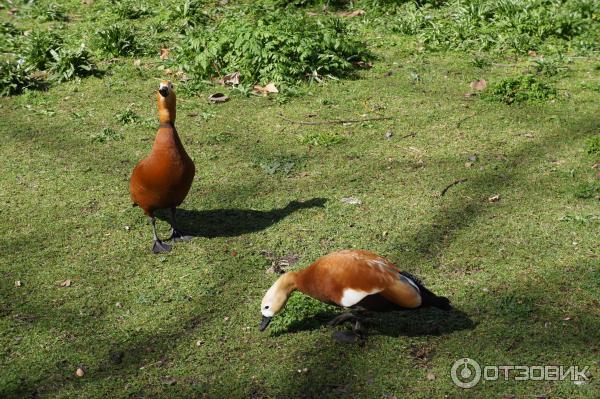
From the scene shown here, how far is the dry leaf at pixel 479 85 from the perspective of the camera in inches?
326

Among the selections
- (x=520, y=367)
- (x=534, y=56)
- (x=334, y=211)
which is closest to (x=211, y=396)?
(x=520, y=367)

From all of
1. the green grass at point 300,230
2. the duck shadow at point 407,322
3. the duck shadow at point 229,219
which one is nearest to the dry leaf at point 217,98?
the green grass at point 300,230

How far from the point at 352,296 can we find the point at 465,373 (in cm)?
76

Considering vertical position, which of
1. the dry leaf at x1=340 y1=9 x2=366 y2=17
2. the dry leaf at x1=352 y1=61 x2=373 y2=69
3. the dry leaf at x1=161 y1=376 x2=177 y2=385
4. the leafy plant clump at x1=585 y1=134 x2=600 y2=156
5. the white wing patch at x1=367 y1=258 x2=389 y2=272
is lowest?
the dry leaf at x1=161 y1=376 x2=177 y2=385

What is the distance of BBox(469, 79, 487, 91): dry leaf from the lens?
8289mm

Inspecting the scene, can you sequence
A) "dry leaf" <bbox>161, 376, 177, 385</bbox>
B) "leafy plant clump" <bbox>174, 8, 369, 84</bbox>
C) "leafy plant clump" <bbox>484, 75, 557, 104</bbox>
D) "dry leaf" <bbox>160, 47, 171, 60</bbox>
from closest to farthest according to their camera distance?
"dry leaf" <bbox>161, 376, 177, 385</bbox>, "leafy plant clump" <bbox>484, 75, 557, 104</bbox>, "leafy plant clump" <bbox>174, 8, 369, 84</bbox>, "dry leaf" <bbox>160, 47, 171, 60</bbox>

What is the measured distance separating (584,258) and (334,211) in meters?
1.91

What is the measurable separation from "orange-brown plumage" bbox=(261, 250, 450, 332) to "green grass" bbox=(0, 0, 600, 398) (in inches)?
12.3

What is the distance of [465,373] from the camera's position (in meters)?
4.36

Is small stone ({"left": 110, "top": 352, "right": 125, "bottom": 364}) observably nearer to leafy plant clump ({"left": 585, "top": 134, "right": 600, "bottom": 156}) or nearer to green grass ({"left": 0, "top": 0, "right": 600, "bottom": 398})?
green grass ({"left": 0, "top": 0, "right": 600, "bottom": 398})

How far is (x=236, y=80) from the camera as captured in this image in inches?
333

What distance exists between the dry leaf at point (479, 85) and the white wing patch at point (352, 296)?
14.8ft

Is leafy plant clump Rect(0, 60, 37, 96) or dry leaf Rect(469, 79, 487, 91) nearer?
dry leaf Rect(469, 79, 487, 91)

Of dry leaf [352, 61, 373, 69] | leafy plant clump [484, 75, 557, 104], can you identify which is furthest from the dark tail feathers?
dry leaf [352, 61, 373, 69]
